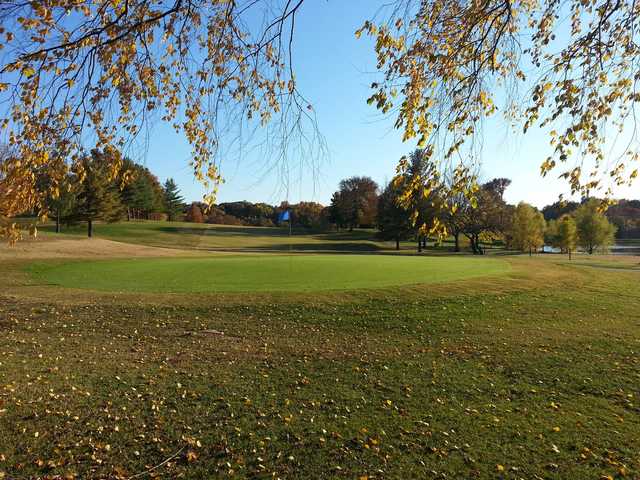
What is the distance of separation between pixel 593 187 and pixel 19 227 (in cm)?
750

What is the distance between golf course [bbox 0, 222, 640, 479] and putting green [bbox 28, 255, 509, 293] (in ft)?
0.68

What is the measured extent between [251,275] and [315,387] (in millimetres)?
10575

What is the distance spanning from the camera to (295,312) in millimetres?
12289

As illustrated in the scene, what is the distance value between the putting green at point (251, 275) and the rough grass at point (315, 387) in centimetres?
186

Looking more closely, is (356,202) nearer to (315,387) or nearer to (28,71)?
(315,387)

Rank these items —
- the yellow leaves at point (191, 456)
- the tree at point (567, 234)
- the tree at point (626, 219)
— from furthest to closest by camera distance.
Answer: the tree at point (626, 219)
the tree at point (567, 234)
the yellow leaves at point (191, 456)

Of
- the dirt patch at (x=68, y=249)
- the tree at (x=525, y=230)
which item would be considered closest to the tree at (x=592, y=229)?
the tree at (x=525, y=230)

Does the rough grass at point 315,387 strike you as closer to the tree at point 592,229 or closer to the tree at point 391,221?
the tree at point 391,221

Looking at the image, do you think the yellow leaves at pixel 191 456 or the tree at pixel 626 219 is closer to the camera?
the yellow leaves at pixel 191 456

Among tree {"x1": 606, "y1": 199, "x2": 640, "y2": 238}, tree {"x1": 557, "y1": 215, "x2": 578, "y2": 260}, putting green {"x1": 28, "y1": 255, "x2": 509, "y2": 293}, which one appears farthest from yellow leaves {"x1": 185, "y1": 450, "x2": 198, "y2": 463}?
tree {"x1": 606, "y1": 199, "x2": 640, "y2": 238}

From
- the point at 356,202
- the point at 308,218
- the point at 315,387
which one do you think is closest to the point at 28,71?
the point at 315,387

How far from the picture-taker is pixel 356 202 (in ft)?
243

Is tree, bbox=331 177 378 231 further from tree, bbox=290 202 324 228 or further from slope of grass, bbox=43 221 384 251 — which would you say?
slope of grass, bbox=43 221 384 251

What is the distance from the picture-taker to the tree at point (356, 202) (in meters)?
73.6
